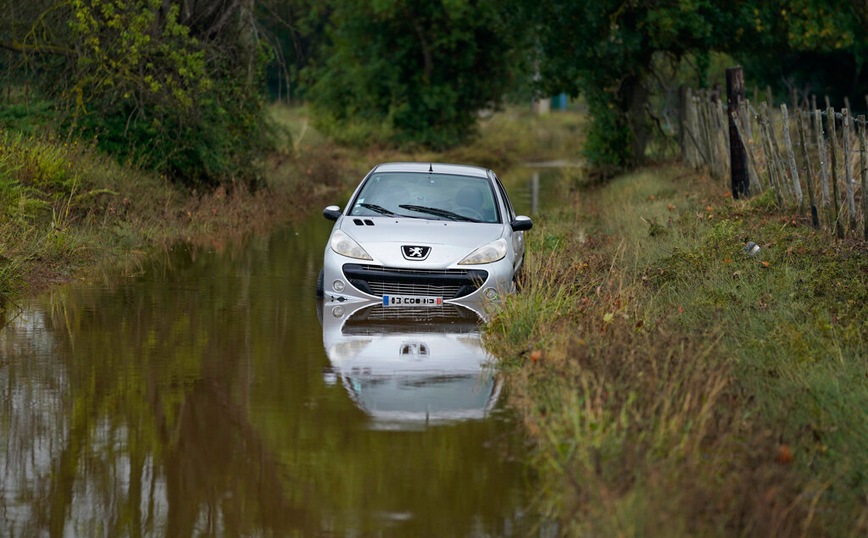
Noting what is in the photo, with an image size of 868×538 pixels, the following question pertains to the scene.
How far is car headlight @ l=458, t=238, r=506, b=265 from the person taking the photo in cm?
1264

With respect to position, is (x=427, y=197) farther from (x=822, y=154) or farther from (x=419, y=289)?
(x=822, y=154)

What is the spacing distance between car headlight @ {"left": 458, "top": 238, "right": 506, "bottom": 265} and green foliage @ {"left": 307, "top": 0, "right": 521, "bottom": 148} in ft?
132

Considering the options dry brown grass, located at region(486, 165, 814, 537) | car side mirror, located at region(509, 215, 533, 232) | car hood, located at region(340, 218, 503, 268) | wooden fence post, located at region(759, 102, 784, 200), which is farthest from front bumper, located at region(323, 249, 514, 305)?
wooden fence post, located at region(759, 102, 784, 200)

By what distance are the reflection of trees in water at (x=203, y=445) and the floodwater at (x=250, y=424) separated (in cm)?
2

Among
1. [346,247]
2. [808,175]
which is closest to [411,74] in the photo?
[808,175]

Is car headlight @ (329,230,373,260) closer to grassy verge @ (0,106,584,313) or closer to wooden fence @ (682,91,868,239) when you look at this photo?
grassy verge @ (0,106,584,313)

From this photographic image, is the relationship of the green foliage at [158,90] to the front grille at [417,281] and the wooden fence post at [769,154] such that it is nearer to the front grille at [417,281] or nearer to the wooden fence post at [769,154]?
the wooden fence post at [769,154]

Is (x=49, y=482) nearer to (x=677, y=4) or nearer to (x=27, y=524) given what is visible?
(x=27, y=524)

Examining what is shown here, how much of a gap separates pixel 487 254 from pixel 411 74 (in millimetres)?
44574

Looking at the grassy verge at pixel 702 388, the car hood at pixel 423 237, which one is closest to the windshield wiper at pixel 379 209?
the car hood at pixel 423 237

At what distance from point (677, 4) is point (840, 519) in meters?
24.8

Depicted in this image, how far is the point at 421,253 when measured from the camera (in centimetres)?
1258

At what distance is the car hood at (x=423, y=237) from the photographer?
12.6 meters

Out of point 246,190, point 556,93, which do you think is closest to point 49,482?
point 246,190
